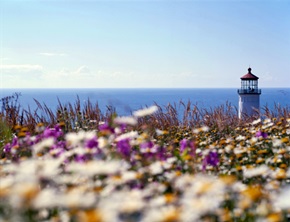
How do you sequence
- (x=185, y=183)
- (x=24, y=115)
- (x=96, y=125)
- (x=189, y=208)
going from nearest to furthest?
1. (x=189, y=208)
2. (x=185, y=183)
3. (x=96, y=125)
4. (x=24, y=115)

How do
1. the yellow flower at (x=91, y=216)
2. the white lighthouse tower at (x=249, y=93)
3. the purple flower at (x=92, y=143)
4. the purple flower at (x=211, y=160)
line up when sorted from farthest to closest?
the white lighthouse tower at (x=249, y=93) → the purple flower at (x=211, y=160) → the purple flower at (x=92, y=143) → the yellow flower at (x=91, y=216)

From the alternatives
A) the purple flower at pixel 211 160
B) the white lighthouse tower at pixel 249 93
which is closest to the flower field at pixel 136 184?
the purple flower at pixel 211 160

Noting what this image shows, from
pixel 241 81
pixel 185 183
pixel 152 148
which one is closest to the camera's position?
pixel 185 183

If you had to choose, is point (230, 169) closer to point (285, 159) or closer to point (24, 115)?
point (285, 159)

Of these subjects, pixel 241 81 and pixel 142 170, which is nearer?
pixel 142 170

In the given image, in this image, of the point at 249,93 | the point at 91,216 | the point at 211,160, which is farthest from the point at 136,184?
the point at 249,93

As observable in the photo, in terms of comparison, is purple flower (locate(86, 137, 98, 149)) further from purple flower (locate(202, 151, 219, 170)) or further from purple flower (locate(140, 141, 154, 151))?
purple flower (locate(202, 151, 219, 170))

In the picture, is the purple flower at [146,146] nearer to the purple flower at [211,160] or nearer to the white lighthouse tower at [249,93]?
the purple flower at [211,160]

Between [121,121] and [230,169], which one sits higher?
[121,121]

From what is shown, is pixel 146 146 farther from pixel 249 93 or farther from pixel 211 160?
pixel 249 93

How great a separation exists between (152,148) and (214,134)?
3645mm

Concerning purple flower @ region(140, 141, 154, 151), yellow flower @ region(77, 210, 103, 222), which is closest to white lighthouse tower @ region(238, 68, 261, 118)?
purple flower @ region(140, 141, 154, 151)

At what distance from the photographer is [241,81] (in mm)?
27578

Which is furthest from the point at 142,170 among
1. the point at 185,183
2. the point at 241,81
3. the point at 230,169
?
the point at 241,81
